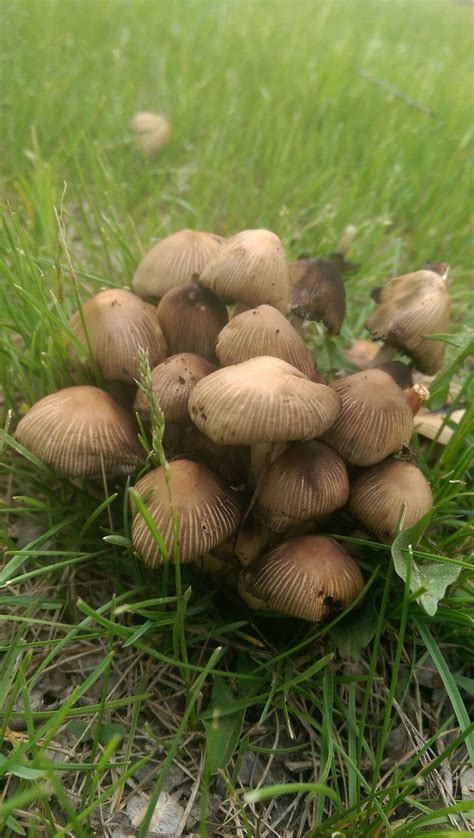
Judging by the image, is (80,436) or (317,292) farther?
(317,292)

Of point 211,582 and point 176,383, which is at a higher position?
point 176,383

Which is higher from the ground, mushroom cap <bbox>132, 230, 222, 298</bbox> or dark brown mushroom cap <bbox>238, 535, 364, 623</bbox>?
mushroom cap <bbox>132, 230, 222, 298</bbox>

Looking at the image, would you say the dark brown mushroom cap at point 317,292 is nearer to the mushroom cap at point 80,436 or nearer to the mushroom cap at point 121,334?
the mushroom cap at point 121,334

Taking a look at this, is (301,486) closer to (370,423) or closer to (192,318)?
(370,423)

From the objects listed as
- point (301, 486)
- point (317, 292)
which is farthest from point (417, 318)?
point (301, 486)

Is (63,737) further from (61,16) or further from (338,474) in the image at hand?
(61,16)

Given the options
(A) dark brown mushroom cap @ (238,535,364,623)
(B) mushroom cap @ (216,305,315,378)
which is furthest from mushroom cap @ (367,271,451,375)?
(A) dark brown mushroom cap @ (238,535,364,623)

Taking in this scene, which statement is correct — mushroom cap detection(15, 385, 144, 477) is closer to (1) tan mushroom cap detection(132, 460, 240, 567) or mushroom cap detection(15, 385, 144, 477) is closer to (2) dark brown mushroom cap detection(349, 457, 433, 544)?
(1) tan mushroom cap detection(132, 460, 240, 567)

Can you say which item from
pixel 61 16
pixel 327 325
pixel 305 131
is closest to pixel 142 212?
pixel 305 131
